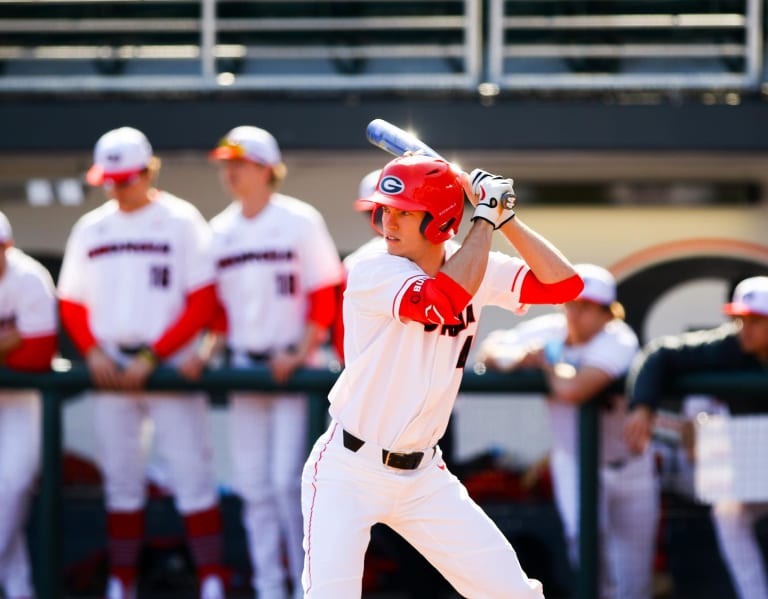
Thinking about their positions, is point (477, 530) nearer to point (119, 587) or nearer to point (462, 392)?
point (462, 392)

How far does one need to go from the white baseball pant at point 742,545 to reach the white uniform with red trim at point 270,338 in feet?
4.90

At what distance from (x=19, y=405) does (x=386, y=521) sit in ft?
6.88

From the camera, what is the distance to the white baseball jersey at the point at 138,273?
5273 millimetres

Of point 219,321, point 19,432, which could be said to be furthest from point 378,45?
point 19,432

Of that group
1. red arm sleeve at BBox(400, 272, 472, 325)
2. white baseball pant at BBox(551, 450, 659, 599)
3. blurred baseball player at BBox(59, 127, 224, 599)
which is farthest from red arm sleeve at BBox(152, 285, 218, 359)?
red arm sleeve at BBox(400, 272, 472, 325)

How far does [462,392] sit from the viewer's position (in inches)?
198

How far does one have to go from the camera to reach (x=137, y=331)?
527 centimetres

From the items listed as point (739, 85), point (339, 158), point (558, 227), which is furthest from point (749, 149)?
point (339, 158)

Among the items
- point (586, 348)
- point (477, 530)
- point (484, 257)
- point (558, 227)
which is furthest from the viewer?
point (558, 227)

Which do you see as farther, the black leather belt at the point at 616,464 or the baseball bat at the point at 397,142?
the black leather belt at the point at 616,464

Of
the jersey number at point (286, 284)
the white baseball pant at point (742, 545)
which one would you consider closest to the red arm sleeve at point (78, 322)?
the jersey number at point (286, 284)

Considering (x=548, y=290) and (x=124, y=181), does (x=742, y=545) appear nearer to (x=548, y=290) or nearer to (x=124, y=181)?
(x=548, y=290)

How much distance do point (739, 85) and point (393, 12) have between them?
6.79ft

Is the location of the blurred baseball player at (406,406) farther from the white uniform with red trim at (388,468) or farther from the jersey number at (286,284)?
the jersey number at (286,284)
